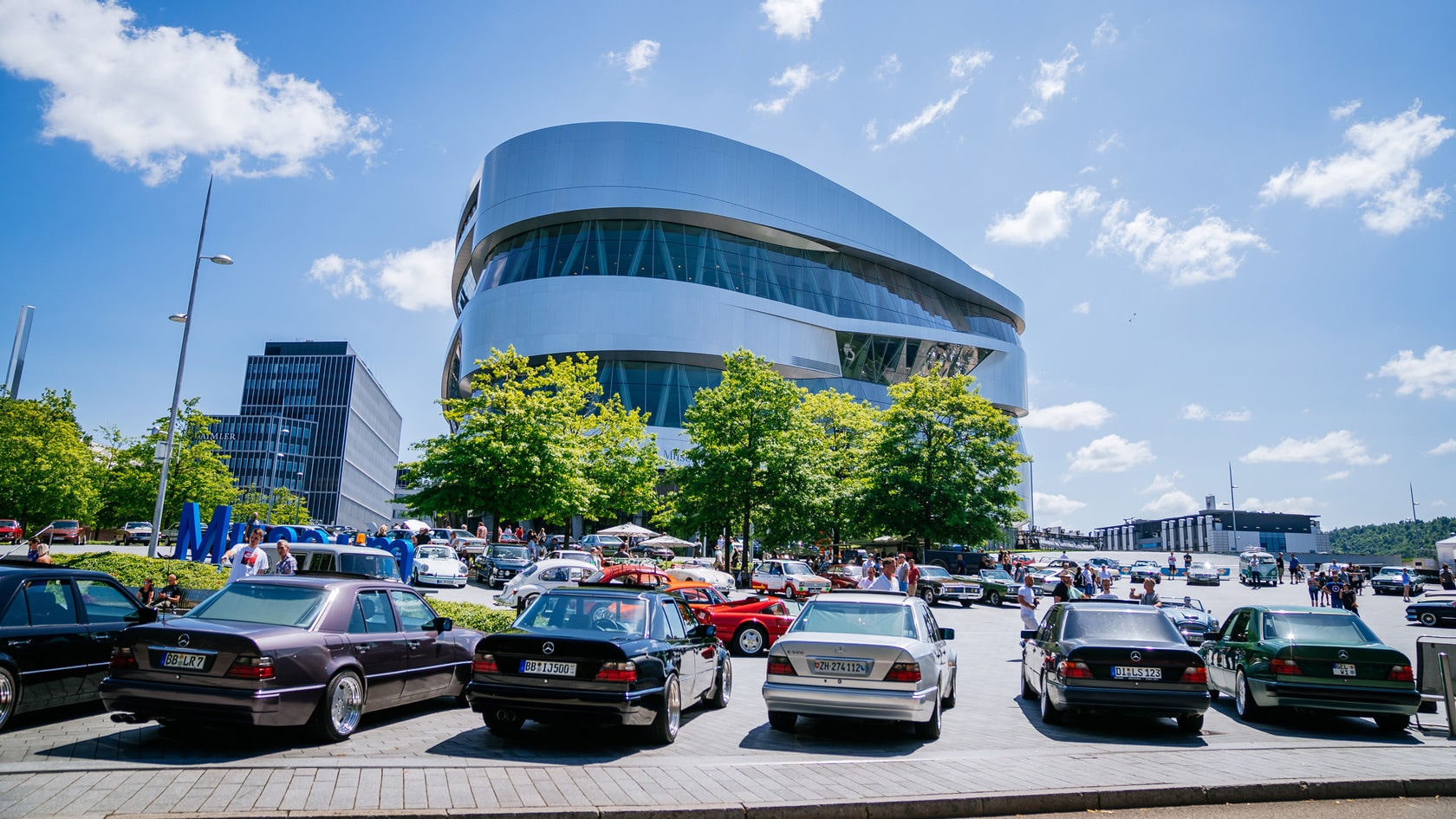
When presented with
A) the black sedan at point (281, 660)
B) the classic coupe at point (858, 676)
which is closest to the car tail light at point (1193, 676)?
the classic coupe at point (858, 676)

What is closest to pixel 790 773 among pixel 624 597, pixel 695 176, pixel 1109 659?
pixel 624 597

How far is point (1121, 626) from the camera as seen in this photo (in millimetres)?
9867

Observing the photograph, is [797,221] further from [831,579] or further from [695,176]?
[831,579]

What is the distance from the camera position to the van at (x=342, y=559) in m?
16.2

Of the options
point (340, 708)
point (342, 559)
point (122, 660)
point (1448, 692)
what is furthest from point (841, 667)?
point (342, 559)

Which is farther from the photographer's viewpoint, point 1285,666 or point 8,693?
point 1285,666

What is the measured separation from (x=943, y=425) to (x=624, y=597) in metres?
34.2

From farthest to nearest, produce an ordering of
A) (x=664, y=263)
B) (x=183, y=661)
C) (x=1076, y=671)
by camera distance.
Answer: (x=664, y=263) → (x=1076, y=671) → (x=183, y=661)

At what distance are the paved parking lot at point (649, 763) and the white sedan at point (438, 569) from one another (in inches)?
768

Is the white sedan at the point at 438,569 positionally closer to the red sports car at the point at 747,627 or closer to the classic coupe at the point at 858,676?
the red sports car at the point at 747,627

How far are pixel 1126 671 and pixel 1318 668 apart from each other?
2.50m

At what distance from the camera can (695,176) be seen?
62594mm

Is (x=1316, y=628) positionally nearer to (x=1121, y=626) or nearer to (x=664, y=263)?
(x=1121, y=626)

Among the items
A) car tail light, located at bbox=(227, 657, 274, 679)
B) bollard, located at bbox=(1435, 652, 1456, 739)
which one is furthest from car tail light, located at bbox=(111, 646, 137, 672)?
bollard, located at bbox=(1435, 652, 1456, 739)
